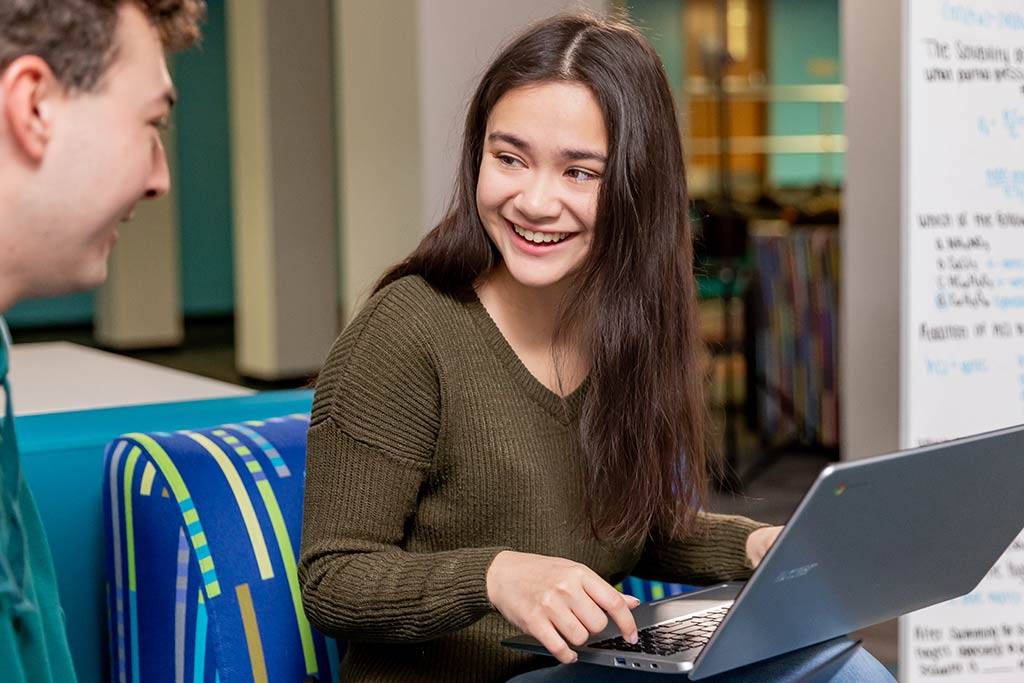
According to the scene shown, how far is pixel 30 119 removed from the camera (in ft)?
2.97

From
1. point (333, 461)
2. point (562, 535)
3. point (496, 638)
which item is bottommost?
point (496, 638)

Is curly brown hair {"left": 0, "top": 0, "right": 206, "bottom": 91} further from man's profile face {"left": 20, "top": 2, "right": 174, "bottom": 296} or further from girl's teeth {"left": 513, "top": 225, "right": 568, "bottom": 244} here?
girl's teeth {"left": 513, "top": 225, "right": 568, "bottom": 244}

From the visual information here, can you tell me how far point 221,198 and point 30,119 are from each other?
1039 centimetres

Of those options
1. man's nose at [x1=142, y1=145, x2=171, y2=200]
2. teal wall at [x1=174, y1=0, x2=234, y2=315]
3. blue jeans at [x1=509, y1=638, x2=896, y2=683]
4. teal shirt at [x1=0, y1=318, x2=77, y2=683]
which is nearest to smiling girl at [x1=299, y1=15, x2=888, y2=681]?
blue jeans at [x1=509, y1=638, x2=896, y2=683]

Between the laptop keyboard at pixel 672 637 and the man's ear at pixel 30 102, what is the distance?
76cm

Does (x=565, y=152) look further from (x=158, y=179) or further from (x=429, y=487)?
(x=158, y=179)

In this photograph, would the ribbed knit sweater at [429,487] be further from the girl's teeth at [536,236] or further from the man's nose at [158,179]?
the man's nose at [158,179]

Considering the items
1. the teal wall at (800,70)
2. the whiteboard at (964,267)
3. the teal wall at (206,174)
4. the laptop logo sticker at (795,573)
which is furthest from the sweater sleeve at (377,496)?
the teal wall at (800,70)

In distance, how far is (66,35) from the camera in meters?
0.92

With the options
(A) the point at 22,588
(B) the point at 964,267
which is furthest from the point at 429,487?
(B) the point at 964,267

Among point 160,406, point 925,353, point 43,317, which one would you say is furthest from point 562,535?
point 43,317

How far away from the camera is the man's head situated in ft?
2.97

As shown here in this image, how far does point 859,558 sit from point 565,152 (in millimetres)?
540

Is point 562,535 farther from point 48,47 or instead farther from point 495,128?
point 48,47
